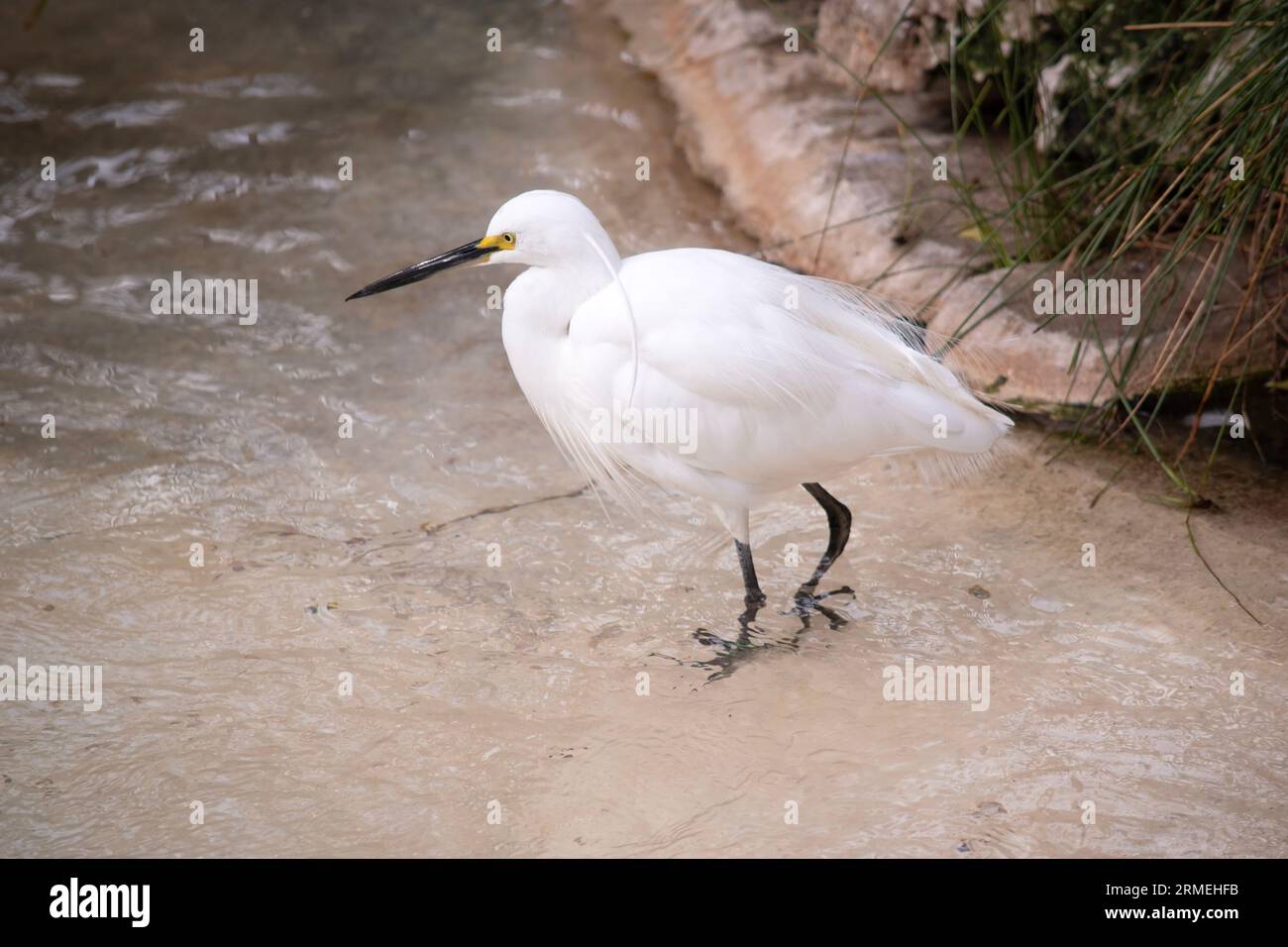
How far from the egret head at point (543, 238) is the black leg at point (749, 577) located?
90 centimetres

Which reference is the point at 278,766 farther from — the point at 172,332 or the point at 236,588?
the point at 172,332

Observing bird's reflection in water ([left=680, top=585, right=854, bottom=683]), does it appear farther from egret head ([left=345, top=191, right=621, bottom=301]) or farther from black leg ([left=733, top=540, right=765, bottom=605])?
egret head ([left=345, top=191, right=621, bottom=301])

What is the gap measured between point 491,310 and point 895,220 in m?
1.78

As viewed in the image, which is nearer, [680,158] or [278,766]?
[278,766]

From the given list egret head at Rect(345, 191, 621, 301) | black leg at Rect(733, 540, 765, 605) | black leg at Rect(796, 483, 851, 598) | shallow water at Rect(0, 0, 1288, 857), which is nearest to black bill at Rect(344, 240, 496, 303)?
egret head at Rect(345, 191, 621, 301)

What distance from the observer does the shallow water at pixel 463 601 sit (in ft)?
9.52

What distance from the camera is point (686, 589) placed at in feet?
12.8

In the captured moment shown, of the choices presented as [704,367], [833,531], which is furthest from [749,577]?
[704,367]

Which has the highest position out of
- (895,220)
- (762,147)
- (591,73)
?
(591,73)

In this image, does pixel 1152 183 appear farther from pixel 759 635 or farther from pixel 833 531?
pixel 759 635

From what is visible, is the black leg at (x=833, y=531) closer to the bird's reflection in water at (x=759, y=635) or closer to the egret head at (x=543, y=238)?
the bird's reflection in water at (x=759, y=635)

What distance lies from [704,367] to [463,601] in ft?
3.62

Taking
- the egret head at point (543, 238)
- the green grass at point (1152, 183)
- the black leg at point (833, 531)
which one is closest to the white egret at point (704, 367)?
the egret head at point (543, 238)

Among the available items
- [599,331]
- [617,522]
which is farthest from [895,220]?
[599,331]
